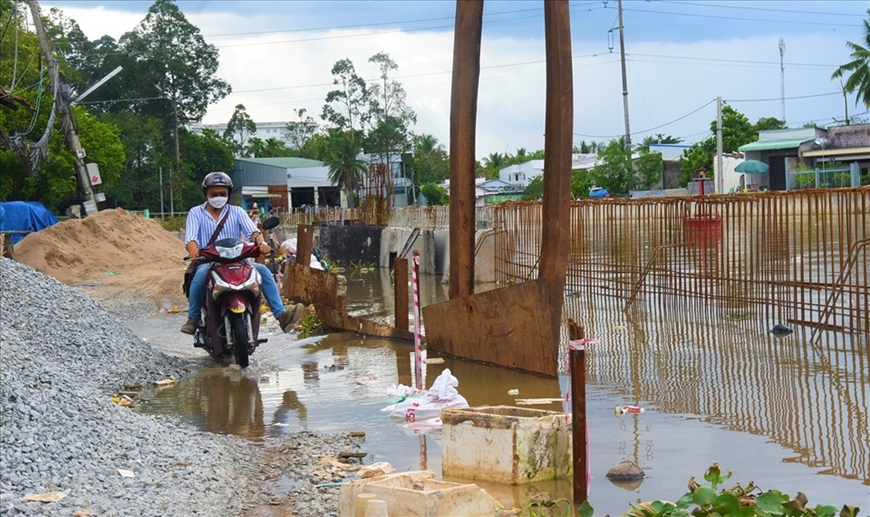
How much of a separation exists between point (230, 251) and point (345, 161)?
2674 inches

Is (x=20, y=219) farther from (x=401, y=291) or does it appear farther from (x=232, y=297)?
(x=232, y=297)

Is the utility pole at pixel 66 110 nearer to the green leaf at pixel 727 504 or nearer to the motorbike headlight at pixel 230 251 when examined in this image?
the motorbike headlight at pixel 230 251

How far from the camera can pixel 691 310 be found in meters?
15.7

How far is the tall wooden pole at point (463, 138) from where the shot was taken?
1084cm

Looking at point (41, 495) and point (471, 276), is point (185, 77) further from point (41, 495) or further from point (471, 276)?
point (41, 495)

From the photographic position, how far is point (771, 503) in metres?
4.69

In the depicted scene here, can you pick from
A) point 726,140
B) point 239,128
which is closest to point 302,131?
point 239,128

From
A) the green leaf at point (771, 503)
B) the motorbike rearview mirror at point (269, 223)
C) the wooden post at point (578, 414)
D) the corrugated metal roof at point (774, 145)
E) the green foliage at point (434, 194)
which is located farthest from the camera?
the green foliage at point (434, 194)

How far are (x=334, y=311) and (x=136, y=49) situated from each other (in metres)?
67.3

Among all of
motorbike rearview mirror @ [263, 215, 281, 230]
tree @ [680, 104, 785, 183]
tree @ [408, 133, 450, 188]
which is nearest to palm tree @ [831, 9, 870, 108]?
tree @ [680, 104, 785, 183]

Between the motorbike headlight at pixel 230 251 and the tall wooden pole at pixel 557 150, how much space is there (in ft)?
10.5

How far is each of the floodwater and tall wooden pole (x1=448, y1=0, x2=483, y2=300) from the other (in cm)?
114

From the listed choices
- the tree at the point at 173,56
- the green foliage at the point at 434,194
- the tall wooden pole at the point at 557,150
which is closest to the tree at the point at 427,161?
the green foliage at the point at 434,194

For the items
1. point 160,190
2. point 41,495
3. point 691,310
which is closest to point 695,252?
point 691,310
